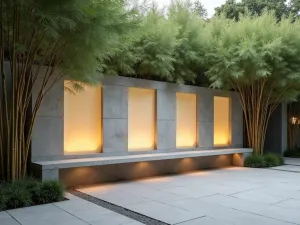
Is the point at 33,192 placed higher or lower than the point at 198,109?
lower

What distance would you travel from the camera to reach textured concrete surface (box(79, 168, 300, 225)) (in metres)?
3.90

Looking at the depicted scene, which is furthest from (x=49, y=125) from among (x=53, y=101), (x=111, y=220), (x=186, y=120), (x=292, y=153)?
(x=292, y=153)

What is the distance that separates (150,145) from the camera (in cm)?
737

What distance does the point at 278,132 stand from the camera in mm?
11094

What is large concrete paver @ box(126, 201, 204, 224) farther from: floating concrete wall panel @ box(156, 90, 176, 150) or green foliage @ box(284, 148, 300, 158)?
green foliage @ box(284, 148, 300, 158)

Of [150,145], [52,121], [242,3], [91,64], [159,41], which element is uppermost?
[242,3]

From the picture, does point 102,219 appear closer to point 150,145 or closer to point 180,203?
point 180,203

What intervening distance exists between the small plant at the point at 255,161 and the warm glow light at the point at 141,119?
120 inches

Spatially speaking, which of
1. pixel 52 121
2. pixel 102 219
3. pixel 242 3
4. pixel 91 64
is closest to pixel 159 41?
pixel 91 64

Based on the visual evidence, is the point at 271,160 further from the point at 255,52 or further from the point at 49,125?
the point at 49,125

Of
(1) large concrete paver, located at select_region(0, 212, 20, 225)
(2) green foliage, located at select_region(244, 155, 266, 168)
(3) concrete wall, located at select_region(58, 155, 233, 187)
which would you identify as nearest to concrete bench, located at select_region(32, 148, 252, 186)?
(3) concrete wall, located at select_region(58, 155, 233, 187)

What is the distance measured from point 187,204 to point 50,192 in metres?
2.03

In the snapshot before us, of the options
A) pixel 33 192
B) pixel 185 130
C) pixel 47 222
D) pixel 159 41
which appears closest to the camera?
pixel 47 222

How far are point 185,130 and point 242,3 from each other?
8.02 m
